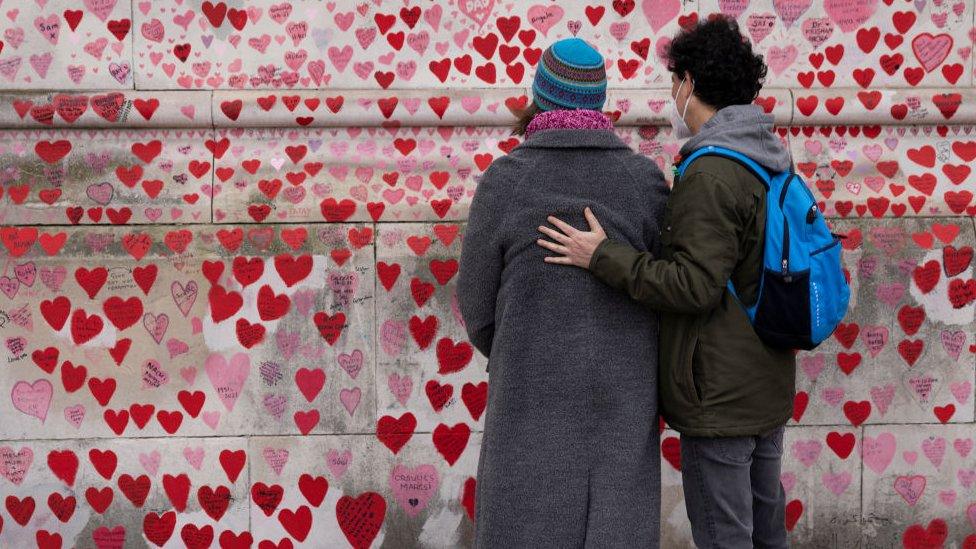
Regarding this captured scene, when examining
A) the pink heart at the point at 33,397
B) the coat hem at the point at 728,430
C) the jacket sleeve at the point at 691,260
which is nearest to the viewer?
the jacket sleeve at the point at 691,260

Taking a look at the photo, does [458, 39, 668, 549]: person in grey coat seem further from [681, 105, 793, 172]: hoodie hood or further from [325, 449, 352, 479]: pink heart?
[325, 449, 352, 479]: pink heart

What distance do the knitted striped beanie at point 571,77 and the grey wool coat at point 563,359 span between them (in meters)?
0.09

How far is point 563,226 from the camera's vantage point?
2.63 meters

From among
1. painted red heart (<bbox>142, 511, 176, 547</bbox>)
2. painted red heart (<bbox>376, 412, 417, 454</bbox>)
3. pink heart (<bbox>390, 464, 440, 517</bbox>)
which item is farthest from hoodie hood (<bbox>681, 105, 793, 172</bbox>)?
painted red heart (<bbox>142, 511, 176, 547</bbox>)

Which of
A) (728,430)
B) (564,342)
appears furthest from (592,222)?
(728,430)

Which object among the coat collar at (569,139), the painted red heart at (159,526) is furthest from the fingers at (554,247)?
the painted red heart at (159,526)

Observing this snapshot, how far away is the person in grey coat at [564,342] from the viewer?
8.75 ft

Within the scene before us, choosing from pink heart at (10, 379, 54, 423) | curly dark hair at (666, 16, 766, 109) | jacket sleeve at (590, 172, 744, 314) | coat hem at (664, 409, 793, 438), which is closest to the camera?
jacket sleeve at (590, 172, 744, 314)

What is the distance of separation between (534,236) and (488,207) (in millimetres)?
156

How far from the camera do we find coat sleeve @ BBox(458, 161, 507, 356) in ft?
8.86

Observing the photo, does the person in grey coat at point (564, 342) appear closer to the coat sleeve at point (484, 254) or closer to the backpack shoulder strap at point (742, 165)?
the coat sleeve at point (484, 254)

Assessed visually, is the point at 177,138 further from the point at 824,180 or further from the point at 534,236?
the point at 824,180

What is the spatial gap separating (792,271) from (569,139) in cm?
72

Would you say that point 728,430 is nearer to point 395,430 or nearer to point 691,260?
point 691,260
